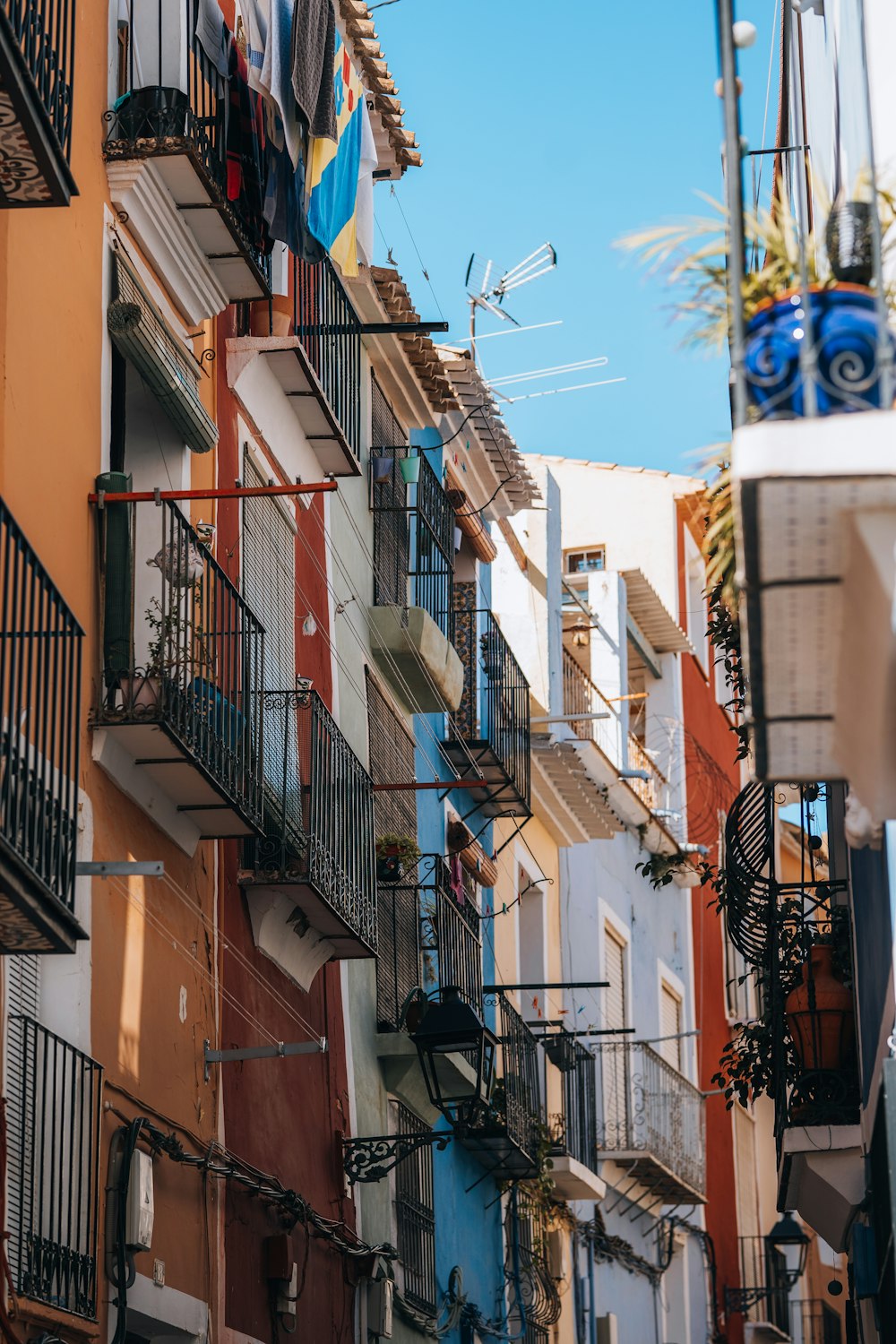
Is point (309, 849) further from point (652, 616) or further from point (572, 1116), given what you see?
point (652, 616)

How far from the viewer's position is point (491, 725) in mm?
20031

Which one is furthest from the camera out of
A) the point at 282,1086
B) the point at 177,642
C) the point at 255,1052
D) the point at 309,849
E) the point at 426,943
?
the point at 426,943

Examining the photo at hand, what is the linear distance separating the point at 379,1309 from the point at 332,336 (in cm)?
694

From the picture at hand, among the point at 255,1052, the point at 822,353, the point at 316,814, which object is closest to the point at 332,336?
the point at 316,814

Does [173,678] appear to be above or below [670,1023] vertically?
below

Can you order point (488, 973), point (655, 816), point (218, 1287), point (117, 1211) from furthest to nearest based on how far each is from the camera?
1. point (655, 816)
2. point (488, 973)
3. point (218, 1287)
4. point (117, 1211)

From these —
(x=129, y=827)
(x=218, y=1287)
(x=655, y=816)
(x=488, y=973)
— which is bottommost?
(x=218, y=1287)

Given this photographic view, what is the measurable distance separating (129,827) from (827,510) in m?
6.04

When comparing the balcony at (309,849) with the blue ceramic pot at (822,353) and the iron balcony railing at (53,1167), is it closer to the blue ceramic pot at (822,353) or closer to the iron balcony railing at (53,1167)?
the iron balcony railing at (53,1167)

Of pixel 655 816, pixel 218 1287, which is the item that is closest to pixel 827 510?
pixel 218 1287

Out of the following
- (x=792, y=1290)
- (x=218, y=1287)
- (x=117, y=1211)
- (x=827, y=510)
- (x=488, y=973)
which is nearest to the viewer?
(x=827, y=510)

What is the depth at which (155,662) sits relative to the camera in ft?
35.2

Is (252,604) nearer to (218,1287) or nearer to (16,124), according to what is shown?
(218,1287)

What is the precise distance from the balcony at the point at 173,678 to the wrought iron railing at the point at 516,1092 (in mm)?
6566
